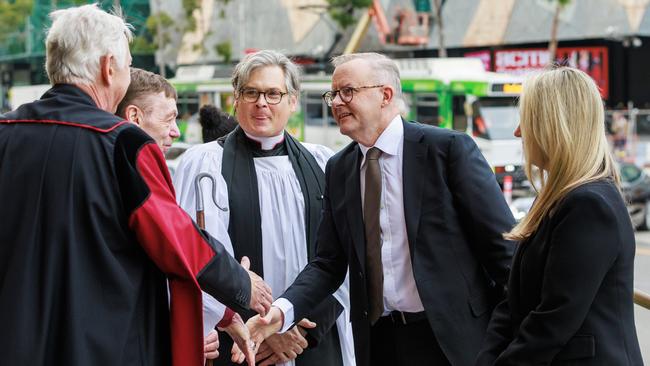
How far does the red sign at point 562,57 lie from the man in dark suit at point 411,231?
32.1 metres

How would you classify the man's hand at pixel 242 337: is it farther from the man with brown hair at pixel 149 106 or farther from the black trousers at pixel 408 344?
the man with brown hair at pixel 149 106

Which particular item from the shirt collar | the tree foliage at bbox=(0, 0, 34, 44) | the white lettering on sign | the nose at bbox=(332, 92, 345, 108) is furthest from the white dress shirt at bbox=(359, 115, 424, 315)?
the tree foliage at bbox=(0, 0, 34, 44)

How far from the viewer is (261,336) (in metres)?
4.45

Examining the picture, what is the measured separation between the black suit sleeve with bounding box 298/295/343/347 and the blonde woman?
1517 millimetres

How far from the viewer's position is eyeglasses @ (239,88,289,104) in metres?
4.82

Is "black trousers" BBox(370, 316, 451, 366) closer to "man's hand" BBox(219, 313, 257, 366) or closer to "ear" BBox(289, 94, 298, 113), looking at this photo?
"man's hand" BBox(219, 313, 257, 366)

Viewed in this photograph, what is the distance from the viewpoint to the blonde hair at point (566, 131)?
325 centimetres

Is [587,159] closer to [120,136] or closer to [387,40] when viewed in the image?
[120,136]

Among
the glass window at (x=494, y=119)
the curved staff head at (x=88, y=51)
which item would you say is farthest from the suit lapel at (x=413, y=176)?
the glass window at (x=494, y=119)

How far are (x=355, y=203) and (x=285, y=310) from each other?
0.56 m

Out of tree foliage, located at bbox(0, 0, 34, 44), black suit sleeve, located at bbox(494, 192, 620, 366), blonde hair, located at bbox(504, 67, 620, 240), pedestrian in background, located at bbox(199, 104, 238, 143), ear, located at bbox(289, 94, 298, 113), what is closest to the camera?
black suit sleeve, located at bbox(494, 192, 620, 366)

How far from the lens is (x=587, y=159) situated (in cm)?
324

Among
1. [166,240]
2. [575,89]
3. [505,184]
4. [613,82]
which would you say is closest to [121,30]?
[166,240]

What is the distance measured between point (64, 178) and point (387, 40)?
129 feet
